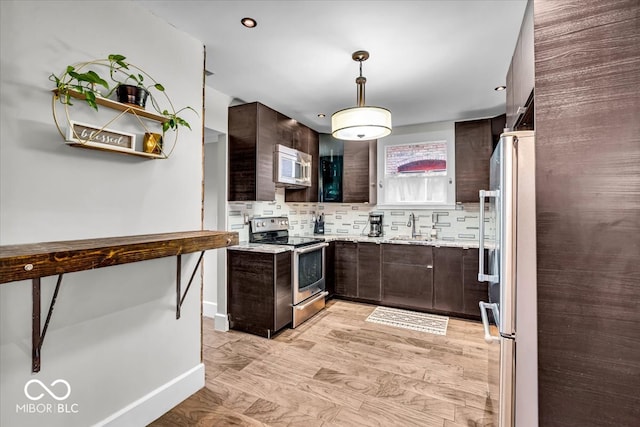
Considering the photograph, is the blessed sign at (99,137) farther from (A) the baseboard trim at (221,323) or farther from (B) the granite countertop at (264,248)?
(A) the baseboard trim at (221,323)

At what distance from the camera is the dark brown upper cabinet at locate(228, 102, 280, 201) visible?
320 centimetres

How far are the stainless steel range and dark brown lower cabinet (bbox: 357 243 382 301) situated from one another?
538mm

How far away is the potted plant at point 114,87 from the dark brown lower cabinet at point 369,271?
9.45ft

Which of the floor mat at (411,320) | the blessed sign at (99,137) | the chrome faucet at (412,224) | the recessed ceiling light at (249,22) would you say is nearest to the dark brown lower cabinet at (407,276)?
the floor mat at (411,320)

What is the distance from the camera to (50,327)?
1433mm

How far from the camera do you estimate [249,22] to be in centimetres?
196

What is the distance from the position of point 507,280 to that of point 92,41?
2.35 metres

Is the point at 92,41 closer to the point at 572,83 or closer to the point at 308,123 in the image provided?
the point at 572,83

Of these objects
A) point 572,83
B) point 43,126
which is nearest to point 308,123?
point 43,126

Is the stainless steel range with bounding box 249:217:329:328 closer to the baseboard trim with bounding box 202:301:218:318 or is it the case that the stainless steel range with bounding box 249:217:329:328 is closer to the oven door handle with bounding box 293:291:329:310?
the oven door handle with bounding box 293:291:329:310

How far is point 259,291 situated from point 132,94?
82.9 inches

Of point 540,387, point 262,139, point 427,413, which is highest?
point 262,139

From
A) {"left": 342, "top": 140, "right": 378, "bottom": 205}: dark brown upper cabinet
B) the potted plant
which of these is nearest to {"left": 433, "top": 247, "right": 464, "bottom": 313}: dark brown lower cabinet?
{"left": 342, "top": 140, "right": 378, "bottom": 205}: dark brown upper cabinet

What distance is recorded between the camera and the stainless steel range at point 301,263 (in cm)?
337
